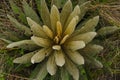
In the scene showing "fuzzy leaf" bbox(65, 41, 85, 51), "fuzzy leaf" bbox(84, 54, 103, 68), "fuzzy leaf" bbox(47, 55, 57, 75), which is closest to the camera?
"fuzzy leaf" bbox(65, 41, 85, 51)

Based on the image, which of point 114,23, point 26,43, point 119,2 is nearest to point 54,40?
point 26,43

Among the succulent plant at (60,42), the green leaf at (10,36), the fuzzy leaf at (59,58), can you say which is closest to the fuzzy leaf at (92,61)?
the succulent plant at (60,42)

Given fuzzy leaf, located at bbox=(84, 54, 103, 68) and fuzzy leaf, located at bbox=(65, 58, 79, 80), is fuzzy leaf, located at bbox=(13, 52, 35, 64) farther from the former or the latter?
fuzzy leaf, located at bbox=(84, 54, 103, 68)

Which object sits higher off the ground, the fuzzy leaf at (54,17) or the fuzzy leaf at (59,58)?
the fuzzy leaf at (54,17)

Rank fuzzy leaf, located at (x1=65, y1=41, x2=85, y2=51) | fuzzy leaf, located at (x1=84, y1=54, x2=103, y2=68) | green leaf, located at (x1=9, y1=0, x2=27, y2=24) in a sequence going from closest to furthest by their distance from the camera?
fuzzy leaf, located at (x1=65, y1=41, x2=85, y2=51) → fuzzy leaf, located at (x1=84, y1=54, x2=103, y2=68) → green leaf, located at (x1=9, y1=0, x2=27, y2=24)

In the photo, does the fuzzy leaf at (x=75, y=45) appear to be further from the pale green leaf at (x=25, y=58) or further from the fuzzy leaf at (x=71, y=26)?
the pale green leaf at (x=25, y=58)

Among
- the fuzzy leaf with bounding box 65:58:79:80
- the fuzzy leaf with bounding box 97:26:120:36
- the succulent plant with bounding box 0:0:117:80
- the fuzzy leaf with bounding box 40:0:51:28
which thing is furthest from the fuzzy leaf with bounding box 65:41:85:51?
the fuzzy leaf with bounding box 97:26:120:36

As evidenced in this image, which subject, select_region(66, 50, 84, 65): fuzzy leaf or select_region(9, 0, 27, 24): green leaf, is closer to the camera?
select_region(66, 50, 84, 65): fuzzy leaf

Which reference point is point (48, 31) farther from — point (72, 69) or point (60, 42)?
point (72, 69)
